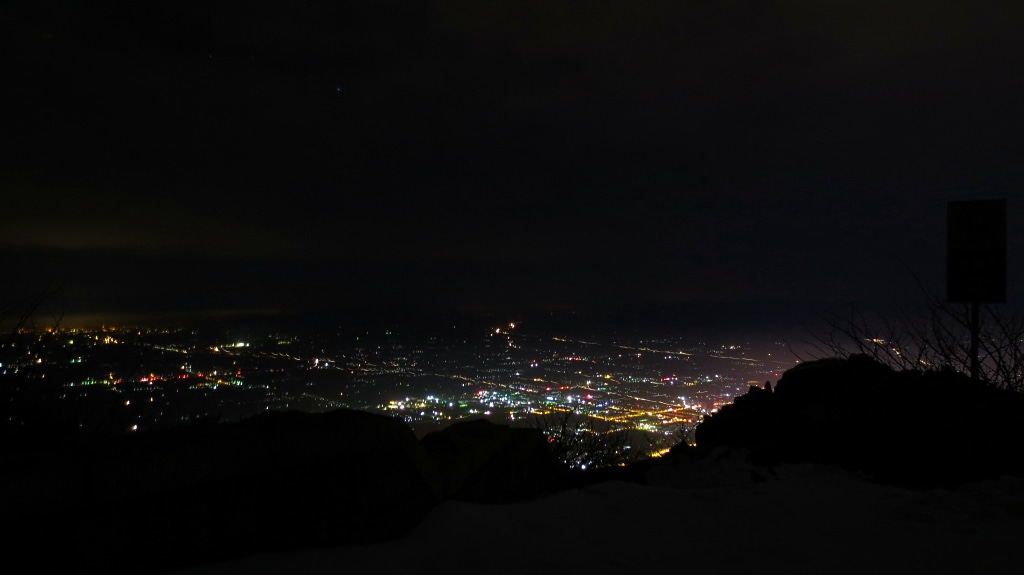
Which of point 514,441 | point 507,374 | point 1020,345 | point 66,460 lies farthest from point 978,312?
point 507,374

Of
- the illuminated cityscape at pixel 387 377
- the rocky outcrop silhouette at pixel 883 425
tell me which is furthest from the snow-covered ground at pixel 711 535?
the illuminated cityscape at pixel 387 377

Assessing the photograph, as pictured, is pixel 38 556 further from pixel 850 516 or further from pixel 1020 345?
pixel 1020 345

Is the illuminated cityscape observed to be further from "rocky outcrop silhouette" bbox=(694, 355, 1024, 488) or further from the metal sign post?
the metal sign post

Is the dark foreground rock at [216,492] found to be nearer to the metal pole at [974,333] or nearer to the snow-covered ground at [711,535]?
the snow-covered ground at [711,535]

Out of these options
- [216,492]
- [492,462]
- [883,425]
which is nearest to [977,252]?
[883,425]

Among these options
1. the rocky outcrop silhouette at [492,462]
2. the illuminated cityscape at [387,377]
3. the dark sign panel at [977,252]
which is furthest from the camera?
the illuminated cityscape at [387,377]

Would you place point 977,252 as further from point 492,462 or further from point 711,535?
point 492,462
